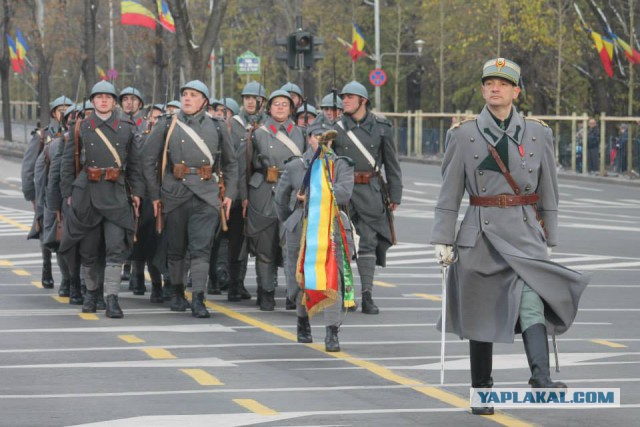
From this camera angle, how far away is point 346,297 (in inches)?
502

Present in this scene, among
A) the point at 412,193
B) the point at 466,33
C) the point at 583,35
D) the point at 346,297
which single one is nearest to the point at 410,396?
the point at 346,297

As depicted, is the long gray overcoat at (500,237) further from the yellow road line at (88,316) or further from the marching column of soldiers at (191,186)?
the yellow road line at (88,316)

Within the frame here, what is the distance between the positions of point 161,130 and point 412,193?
22637 mm

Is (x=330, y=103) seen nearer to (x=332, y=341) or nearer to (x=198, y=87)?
(x=198, y=87)

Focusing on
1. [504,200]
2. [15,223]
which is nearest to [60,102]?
[504,200]

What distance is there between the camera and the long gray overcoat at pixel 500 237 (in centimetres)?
925

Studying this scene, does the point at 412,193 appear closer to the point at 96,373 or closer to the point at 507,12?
the point at 507,12

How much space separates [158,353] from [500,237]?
12.3ft

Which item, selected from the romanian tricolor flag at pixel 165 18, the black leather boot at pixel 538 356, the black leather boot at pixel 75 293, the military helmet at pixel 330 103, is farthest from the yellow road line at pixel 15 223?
the romanian tricolor flag at pixel 165 18

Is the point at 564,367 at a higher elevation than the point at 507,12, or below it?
below

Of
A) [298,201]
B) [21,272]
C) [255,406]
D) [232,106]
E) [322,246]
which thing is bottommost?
[21,272]

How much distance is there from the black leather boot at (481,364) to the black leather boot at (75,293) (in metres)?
7.23

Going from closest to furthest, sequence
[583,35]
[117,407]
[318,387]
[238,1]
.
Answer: [117,407]
[318,387]
[583,35]
[238,1]

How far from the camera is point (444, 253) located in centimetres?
946
